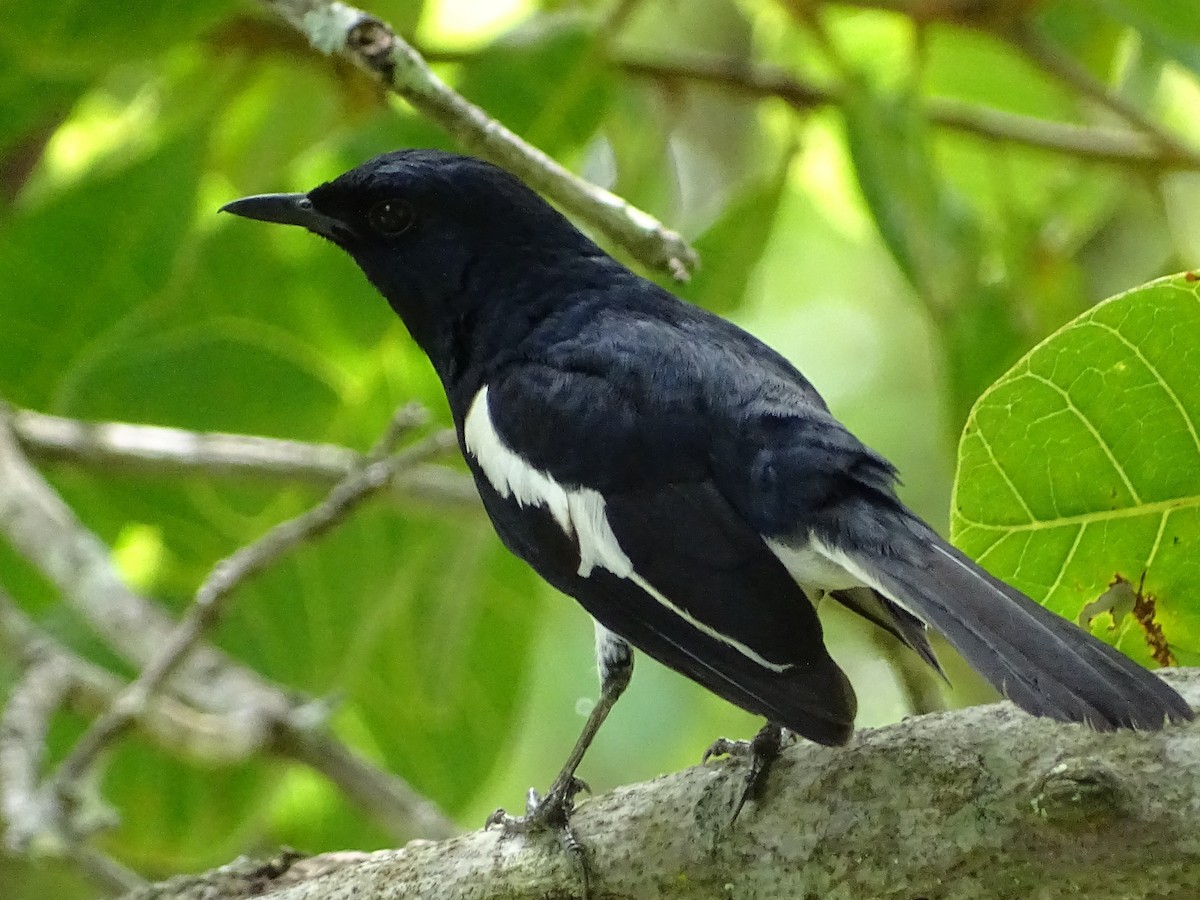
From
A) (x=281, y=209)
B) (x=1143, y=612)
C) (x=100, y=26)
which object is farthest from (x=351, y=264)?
(x=1143, y=612)

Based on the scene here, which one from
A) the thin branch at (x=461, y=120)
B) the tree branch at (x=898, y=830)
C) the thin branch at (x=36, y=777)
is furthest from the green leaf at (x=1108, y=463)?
the thin branch at (x=36, y=777)

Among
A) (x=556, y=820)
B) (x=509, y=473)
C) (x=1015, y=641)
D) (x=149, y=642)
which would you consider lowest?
(x=1015, y=641)

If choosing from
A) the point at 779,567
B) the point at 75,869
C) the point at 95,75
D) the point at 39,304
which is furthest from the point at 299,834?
the point at 779,567

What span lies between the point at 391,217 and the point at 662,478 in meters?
0.92

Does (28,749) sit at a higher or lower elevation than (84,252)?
lower

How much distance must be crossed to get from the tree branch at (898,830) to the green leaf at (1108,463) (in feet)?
0.77

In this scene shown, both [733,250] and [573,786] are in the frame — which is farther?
[733,250]

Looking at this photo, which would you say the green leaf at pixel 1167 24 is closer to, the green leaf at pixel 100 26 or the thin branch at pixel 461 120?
the thin branch at pixel 461 120

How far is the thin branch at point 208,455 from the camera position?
3275 millimetres

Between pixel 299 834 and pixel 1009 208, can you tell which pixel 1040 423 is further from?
pixel 299 834

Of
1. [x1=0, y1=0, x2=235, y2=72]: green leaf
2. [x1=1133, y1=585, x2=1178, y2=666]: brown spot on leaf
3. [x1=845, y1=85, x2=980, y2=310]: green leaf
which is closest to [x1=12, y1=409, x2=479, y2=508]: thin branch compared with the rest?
[x1=0, y1=0, x2=235, y2=72]: green leaf

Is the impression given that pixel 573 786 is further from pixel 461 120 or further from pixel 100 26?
pixel 100 26

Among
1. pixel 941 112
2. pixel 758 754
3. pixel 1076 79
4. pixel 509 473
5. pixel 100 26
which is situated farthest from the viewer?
pixel 941 112

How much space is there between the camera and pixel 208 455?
10.8 ft
